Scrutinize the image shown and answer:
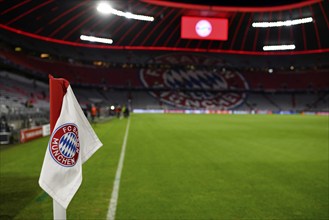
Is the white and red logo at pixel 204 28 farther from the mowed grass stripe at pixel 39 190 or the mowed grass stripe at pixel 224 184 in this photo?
the mowed grass stripe at pixel 39 190

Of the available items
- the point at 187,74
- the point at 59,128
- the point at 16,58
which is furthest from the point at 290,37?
the point at 59,128

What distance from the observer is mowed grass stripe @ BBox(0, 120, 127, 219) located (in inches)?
200

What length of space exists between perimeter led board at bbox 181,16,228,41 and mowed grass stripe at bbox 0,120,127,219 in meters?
40.5

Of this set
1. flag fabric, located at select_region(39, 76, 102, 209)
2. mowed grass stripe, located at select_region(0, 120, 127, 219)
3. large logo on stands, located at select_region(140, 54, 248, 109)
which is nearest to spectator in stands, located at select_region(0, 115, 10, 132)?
mowed grass stripe, located at select_region(0, 120, 127, 219)

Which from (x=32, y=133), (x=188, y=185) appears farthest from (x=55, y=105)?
(x=32, y=133)

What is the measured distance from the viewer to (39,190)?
651 centimetres

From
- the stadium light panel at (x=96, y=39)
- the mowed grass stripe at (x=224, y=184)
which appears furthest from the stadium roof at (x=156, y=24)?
the mowed grass stripe at (x=224, y=184)

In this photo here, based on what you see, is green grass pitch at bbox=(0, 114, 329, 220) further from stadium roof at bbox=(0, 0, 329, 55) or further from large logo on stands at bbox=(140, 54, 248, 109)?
large logo on stands at bbox=(140, 54, 248, 109)

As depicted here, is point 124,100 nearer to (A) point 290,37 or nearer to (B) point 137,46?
(B) point 137,46

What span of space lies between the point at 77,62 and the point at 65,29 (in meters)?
18.1

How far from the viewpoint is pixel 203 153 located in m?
11.4

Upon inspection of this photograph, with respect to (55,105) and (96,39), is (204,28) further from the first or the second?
(55,105)

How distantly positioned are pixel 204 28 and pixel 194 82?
28498 millimetres

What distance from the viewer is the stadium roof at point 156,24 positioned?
139 ft
